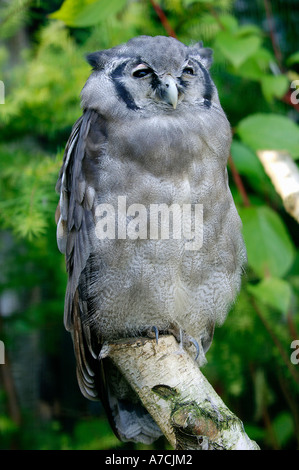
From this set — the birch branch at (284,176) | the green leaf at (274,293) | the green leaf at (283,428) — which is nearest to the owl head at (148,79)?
the birch branch at (284,176)

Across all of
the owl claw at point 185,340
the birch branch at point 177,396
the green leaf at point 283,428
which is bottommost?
the green leaf at point 283,428

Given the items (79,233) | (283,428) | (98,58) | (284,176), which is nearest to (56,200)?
(79,233)

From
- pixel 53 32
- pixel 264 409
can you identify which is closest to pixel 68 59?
pixel 53 32

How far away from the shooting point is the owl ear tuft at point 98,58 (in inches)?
51.9

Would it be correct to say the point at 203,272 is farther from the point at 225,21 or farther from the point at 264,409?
the point at 264,409

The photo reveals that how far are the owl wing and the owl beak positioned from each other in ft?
0.70

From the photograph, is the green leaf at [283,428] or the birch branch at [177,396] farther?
the green leaf at [283,428]

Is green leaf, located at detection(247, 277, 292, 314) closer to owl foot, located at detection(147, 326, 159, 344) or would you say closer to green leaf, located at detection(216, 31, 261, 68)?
owl foot, located at detection(147, 326, 159, 344)

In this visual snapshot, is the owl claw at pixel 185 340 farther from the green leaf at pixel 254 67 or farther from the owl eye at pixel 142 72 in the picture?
the green leaf at pixel 254 67

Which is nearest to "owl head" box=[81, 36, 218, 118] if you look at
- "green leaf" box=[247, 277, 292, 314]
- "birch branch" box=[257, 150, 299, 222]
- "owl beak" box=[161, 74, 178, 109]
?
"owl beak" box=[161, 74, 178, 109]

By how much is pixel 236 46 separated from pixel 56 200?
30.7 inches

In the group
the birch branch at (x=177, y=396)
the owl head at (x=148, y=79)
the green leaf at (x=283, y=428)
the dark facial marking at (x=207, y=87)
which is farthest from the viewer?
the green leaf at (x=283, y=428)

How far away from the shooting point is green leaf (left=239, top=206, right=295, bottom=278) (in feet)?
5.15

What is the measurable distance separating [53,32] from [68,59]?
11 centimetres
